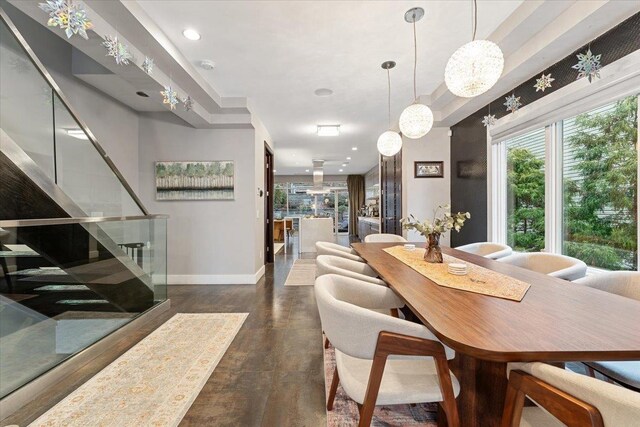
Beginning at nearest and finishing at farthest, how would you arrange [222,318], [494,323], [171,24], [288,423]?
[494,323] → [288,423] → [171,24] → [222,318]

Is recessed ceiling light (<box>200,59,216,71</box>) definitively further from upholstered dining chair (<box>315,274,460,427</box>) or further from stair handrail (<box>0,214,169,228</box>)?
upholstered dining chair (<box>315,274,460,427</box>)

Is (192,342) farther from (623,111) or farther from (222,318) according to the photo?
(623,111)

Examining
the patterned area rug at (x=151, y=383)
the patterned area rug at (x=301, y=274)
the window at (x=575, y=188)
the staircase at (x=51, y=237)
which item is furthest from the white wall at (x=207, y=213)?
the window at (x=575, y=188)

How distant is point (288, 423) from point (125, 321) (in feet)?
6.84

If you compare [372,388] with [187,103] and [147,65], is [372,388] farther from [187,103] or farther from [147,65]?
[187,103]

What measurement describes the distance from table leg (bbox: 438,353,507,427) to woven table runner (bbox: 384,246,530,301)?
354 millimetres

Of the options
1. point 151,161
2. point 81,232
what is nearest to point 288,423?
point 81,232

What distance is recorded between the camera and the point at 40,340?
2.07m

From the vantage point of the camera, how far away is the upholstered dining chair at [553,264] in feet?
6.28

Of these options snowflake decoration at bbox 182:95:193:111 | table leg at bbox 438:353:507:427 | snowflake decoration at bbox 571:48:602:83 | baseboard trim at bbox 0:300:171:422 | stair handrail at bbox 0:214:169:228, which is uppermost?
snowflake decoration at bbox 182:95:193:111

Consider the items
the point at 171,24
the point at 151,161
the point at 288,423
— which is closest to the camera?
the point at 288,423

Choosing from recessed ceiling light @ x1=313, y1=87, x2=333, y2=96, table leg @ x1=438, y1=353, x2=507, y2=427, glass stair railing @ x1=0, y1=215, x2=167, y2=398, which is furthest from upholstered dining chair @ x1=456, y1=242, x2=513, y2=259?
glass stair railing @ x1=0, y1=215, x2=167, y2=398

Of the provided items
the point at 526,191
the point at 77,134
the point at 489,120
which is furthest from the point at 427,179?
the point at 77,134

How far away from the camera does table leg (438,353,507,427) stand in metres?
1.12
